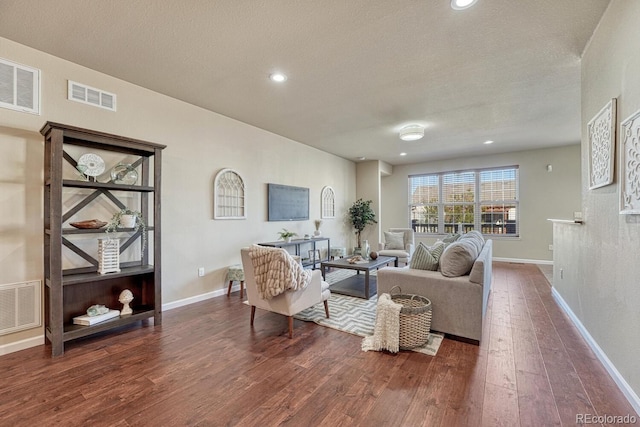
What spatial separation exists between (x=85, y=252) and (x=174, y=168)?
1358mm

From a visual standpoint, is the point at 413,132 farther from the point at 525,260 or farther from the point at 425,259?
the point at 525,260

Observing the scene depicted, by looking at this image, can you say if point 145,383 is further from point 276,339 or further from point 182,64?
point 182,64

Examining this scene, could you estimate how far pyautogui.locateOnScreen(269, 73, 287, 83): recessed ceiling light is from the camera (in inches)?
119

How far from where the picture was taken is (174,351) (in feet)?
8.17

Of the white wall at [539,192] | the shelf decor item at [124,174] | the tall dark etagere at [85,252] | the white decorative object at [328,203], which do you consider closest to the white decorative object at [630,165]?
the tall dark etagere at [85,252]

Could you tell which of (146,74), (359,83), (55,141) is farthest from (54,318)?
(359,83)

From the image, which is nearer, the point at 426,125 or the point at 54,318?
the point at 54,318

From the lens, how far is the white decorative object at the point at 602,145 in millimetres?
2049

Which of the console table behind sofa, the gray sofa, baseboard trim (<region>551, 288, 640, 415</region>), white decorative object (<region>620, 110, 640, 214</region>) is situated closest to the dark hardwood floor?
baseboard trim (<region>551, 288, 640, 415</region>)

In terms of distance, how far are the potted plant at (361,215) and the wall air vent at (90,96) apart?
554cm

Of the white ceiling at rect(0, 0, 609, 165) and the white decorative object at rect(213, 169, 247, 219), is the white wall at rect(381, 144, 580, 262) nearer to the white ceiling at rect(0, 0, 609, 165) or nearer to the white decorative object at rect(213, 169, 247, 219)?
the white ceiling at rect(0, 0, 609, 165)

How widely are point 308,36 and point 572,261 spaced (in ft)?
12.0

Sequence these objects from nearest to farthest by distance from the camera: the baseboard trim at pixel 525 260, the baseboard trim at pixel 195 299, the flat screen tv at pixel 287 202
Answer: the baseboard trim at pixel 195 299, the flat screen tv at pixel 287 202, the baseboard trim at pixel 525 260

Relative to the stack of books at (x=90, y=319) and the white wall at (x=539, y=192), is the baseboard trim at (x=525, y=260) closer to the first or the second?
the white wall at (x=539, y=192)
